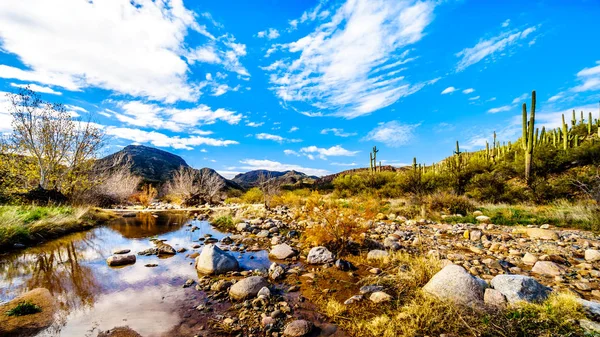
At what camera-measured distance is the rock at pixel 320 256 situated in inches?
226

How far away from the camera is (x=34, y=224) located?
314 inches

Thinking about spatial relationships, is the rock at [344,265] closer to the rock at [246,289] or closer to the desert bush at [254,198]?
the rock at [246,289]

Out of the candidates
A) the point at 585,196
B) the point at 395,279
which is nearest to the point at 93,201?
the point at 395,279

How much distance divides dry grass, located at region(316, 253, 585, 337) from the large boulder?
8.16 feet

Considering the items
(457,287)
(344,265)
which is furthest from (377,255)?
(457,287)

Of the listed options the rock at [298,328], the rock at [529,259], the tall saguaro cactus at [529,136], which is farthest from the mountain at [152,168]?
the tall saguaro cactus at [529,136]

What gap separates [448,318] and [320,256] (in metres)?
3.11

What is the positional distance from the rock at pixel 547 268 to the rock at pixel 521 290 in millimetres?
1628

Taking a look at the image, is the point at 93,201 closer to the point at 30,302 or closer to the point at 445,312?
the point at 30,302

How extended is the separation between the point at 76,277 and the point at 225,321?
13.4 feet

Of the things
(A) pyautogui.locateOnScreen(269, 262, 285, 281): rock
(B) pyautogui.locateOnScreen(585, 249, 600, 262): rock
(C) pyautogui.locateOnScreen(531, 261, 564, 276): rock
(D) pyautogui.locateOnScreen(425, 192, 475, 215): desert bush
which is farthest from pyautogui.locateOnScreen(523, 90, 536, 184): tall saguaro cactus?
(A) pyautogui.locateOnScreen(269, 262, 285, 281): rock

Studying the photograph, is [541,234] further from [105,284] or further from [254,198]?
[254,198]

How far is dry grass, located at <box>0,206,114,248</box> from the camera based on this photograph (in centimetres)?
696

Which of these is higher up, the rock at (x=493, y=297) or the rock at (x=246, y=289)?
the rock at (x=493, y=297)
